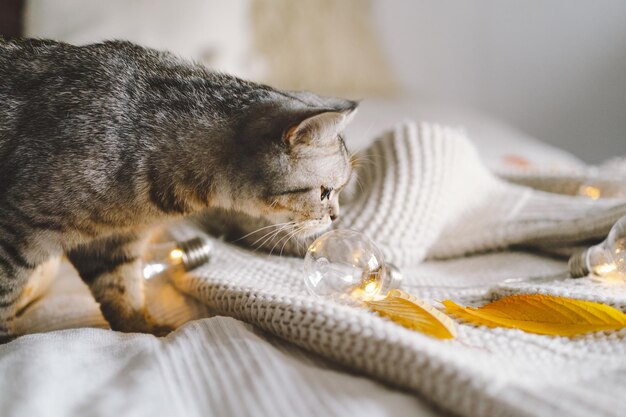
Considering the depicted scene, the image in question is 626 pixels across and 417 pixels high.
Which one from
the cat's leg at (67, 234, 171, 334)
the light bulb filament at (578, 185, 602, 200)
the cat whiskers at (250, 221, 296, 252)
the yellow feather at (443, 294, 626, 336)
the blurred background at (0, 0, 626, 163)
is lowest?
the cat's leg at (67, 234, 171, 334)

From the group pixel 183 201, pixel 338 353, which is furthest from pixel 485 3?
pixel 338 353

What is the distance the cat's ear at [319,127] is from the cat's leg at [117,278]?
31 cm

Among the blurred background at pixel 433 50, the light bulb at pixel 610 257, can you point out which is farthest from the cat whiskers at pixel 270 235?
the blurred background at pixel 433 50

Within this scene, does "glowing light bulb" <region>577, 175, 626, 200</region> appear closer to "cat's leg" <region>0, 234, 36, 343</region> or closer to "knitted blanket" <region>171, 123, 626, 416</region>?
"knitted blanket" <region>171, 123, 626, 416</region>

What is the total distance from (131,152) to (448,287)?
19.4 inches

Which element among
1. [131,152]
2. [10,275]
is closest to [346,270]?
[131,152]

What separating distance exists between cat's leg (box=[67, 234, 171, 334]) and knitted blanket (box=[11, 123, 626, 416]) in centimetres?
5

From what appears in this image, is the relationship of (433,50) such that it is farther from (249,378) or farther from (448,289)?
(249,378)

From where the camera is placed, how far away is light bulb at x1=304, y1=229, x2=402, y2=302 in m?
0.68

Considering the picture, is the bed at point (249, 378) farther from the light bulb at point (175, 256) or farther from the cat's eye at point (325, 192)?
the cat's eye at point (325, 192)

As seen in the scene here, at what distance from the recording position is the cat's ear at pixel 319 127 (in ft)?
2.21

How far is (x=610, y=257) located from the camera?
29.8 inches

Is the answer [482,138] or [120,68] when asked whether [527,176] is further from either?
[120,68]

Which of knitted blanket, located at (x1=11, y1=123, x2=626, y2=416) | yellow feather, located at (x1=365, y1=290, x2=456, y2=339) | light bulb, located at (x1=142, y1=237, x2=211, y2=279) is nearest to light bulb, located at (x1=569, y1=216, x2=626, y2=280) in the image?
knitted blanket, located at (x1=11, y1=123, x2=626, y2=416)
